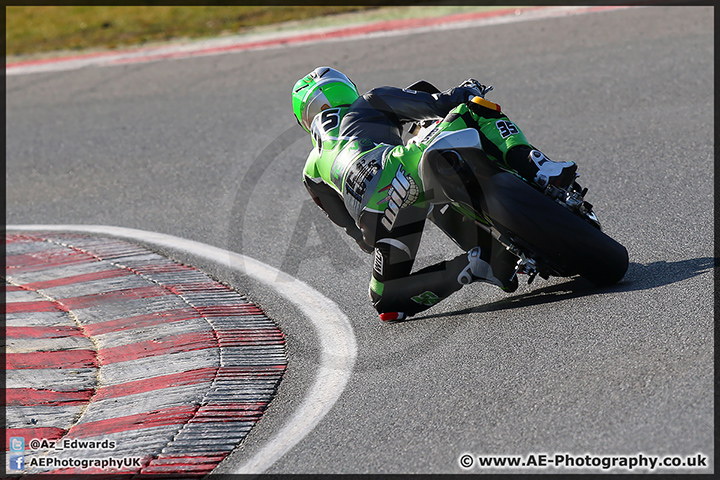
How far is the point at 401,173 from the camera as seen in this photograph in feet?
14.5

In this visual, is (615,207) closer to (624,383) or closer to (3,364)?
(624,383)

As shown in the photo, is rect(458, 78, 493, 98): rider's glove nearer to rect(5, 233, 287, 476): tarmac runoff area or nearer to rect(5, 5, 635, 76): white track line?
rect(5, 233, 287, 476): tarmac runoff area

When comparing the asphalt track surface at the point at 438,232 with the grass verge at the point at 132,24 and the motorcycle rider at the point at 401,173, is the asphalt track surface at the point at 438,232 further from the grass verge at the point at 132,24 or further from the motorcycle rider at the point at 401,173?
the grass verge at the point at 132,24

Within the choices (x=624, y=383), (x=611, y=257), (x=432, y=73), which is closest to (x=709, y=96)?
(x=432, y=73)

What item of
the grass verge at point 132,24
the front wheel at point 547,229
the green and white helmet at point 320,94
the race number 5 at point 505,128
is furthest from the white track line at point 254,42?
the front wheel at point 547,229

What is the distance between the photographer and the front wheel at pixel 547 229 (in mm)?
4051

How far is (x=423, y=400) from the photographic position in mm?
3701

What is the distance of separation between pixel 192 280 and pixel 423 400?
2.43 m

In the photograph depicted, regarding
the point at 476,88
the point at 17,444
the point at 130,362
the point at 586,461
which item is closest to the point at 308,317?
the point at 130,362

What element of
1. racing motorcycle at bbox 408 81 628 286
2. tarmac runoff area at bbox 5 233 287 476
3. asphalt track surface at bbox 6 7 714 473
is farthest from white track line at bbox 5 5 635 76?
racing motorcycle at bbox 408 81 628 286

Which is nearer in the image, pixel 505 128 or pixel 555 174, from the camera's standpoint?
pixel 555 174

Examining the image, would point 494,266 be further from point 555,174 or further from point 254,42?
point 254,42

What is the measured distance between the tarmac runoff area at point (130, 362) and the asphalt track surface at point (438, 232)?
20cm

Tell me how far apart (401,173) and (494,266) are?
703mm
